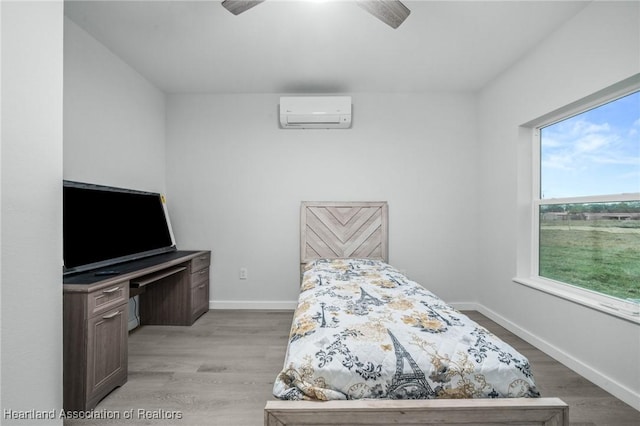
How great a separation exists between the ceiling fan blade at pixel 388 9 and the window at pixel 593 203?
5.26ft

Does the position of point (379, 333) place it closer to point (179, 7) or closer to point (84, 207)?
point (84, 207)

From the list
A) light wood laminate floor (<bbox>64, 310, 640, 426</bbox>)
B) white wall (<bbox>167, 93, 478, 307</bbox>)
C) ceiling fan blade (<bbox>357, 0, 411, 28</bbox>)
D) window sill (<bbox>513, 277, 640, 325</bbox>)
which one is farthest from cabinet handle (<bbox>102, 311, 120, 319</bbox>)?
window sill (<bbox>513, 277, 640, 325</bbox>)

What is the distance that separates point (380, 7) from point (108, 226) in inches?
98.7

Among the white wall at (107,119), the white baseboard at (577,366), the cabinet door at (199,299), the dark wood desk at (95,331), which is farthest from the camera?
the cabinet door at (199,299)

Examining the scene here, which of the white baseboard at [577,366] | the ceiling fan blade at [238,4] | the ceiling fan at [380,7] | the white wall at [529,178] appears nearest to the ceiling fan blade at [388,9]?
the ceiling fan at [380,7]

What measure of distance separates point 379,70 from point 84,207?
2.79 metres

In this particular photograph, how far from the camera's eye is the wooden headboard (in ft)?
11.4

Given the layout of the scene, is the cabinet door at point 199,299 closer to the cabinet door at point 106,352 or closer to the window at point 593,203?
the cabinet door at point 106,352

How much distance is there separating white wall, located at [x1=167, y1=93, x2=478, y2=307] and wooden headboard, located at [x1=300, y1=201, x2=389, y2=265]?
0.35 ft

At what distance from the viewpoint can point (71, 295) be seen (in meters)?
1.66

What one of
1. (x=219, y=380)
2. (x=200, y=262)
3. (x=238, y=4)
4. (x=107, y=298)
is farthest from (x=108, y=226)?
(x=238, y=4)

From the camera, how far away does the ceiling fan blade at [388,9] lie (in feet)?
5.46

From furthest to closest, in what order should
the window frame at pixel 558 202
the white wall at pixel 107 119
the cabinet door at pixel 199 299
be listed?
the cabinet door at pixel 199 299 < the white wall at pixel 107 119 < the window frame at pixel 558 202

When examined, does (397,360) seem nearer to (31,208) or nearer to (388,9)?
(31,208)
